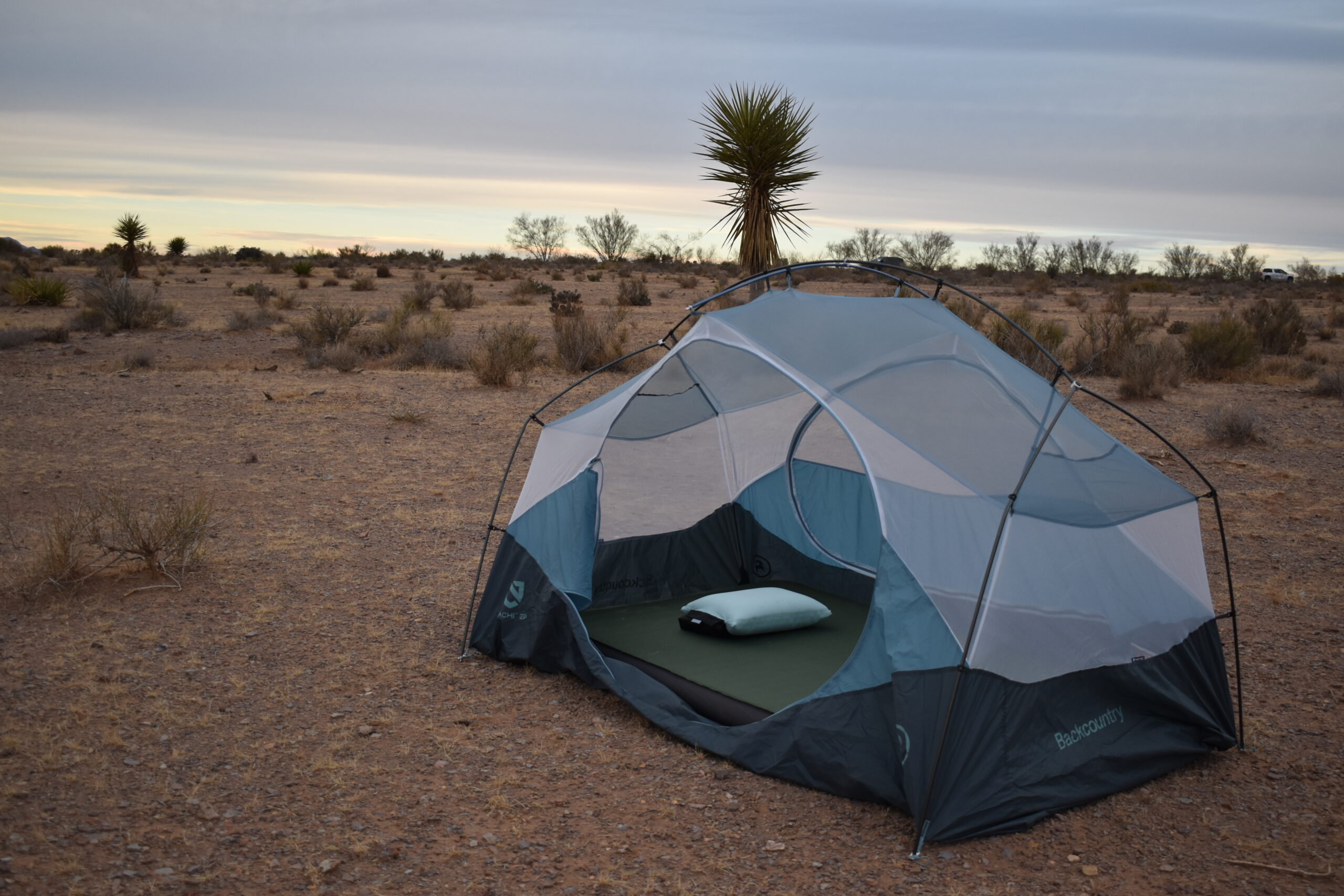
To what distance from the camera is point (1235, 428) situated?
10547 millimetres

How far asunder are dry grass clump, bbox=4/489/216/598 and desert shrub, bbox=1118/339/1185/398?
38.9 ft

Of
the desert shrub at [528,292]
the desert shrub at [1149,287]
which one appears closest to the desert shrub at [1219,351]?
the desert shrub at [528,292]

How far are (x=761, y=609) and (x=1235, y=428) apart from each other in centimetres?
786

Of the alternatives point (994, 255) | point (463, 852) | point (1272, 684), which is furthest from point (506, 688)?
point (994, 255)

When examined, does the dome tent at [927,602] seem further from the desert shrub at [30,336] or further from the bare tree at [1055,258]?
the bare tree at [1055,258]

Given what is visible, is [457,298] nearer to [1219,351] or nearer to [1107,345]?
[1107,345]

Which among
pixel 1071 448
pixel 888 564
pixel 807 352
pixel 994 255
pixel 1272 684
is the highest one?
pixel 994 255

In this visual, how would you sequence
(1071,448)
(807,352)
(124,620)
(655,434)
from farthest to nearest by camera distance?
(655,434), (124,620), (807,352), (1071,448)

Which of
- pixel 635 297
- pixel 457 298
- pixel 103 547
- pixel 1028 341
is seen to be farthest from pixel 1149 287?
pixel 103 547

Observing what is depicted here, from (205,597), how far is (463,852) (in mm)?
3145

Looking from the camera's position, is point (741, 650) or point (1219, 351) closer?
point (741, 650)

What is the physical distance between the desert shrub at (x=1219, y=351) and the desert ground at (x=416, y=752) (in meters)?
7.39

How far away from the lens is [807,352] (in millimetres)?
4543

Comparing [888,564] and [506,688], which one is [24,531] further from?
[888,564]
